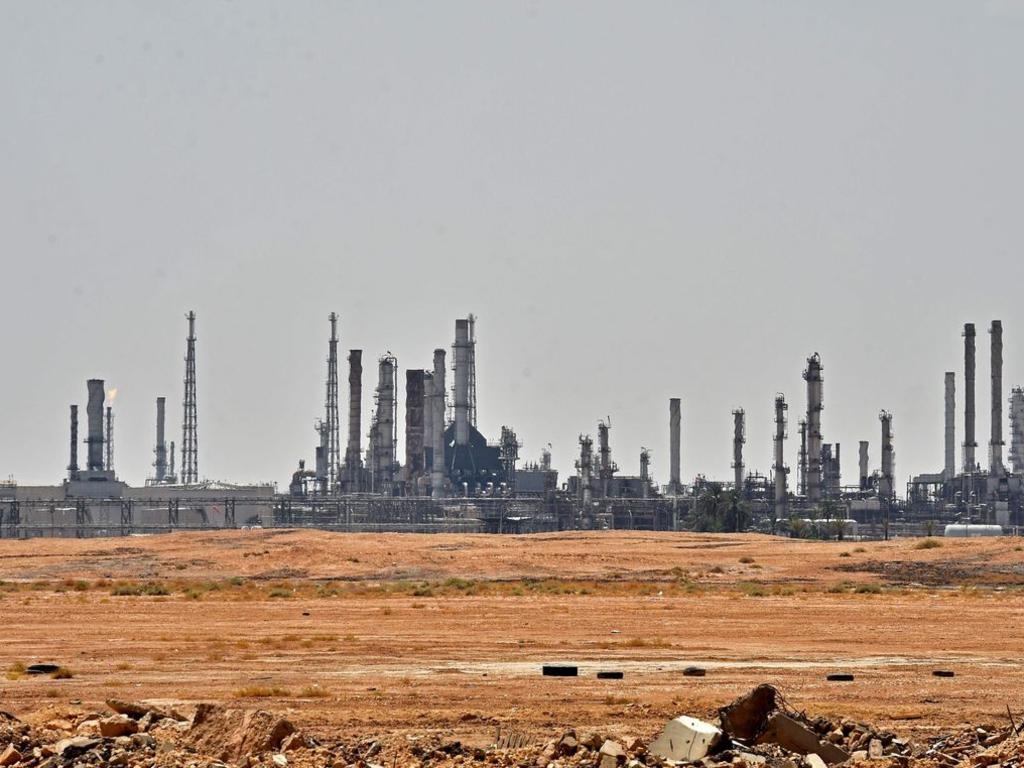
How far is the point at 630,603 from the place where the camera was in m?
41.1

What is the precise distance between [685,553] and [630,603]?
85.8 ft

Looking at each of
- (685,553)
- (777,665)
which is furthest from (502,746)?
(685,553)

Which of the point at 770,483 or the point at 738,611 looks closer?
the point at 738,611

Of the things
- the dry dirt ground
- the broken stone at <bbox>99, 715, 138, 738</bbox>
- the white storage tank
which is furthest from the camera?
the white storage tank

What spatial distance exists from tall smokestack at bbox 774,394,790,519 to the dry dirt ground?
4466cm

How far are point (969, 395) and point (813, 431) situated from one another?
40.9 ft

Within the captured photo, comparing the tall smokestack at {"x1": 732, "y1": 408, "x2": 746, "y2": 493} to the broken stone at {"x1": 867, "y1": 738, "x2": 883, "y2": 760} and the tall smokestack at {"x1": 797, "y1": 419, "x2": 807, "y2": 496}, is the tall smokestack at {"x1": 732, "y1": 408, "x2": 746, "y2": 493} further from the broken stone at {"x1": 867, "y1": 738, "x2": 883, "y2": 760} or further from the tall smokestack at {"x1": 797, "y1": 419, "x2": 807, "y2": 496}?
the broken stone at {"x1": 867, "y1": 738, "x2": 883, "y2": 760}

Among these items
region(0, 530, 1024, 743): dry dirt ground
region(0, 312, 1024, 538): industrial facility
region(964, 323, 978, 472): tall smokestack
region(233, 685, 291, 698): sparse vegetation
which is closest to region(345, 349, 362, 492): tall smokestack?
region(0, 312, 1024, 538): industrial facility

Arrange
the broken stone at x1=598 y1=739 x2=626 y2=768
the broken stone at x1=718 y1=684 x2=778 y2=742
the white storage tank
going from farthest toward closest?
1. the white storage tank
2. the broken stone at x1=718 y1=684 x2=778 y2=742
3. the broken stone at x1=598 y1=739 x2=626 y2=768

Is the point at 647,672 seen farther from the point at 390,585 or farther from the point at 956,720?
the point at 390,585

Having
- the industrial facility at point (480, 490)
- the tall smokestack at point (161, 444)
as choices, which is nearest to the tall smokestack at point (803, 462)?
the industrial facility at point (480, 490)

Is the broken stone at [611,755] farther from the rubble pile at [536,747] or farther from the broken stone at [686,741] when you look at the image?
the broken stone at [686,741]

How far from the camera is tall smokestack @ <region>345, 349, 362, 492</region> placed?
123m

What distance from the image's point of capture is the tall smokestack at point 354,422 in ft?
403
